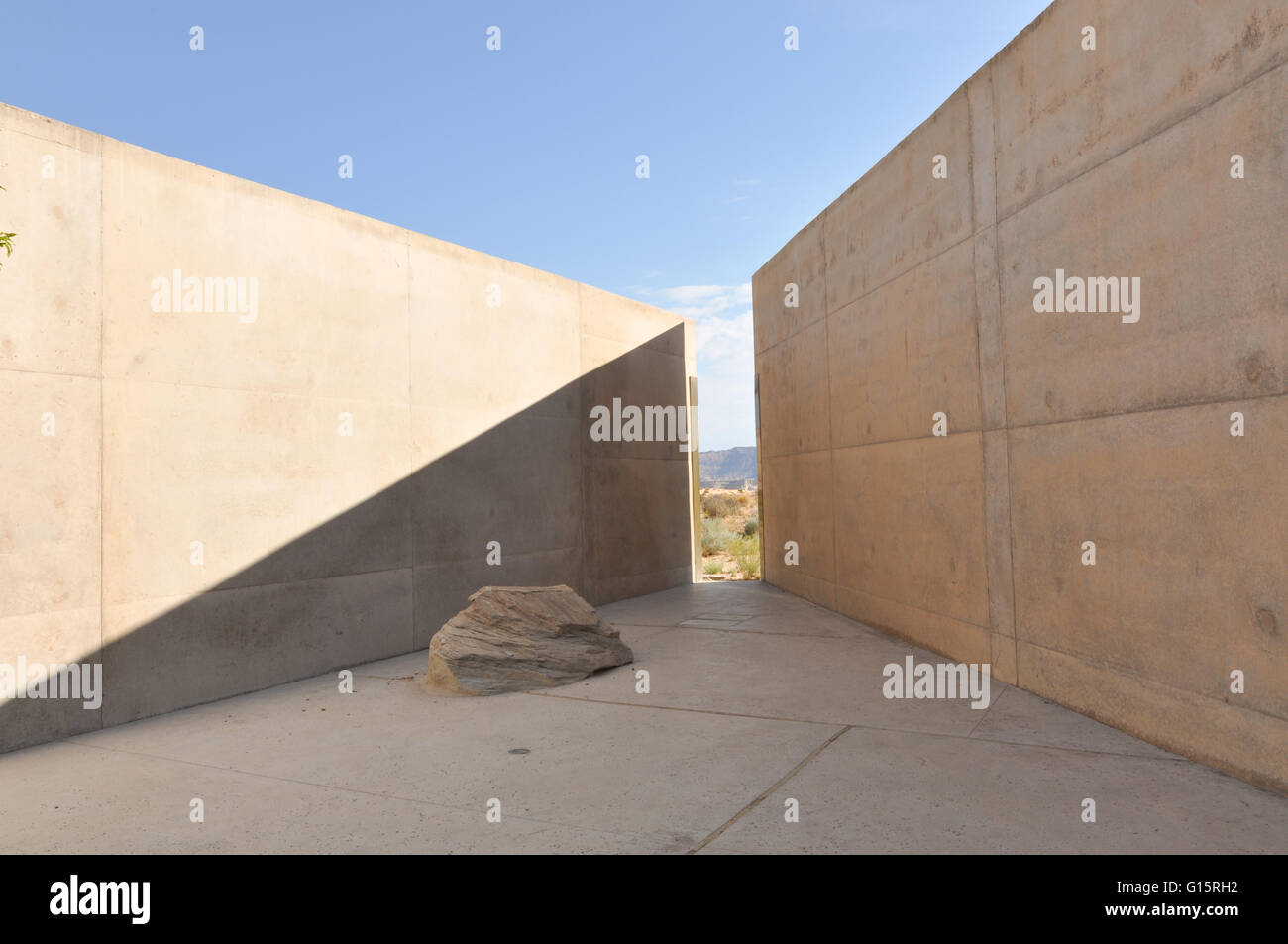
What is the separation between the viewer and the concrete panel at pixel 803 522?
9347 millimetres

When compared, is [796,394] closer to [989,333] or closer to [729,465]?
[989,333]

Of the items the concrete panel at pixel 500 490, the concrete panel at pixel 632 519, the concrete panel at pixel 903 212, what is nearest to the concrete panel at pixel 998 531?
the concrete panel at pixel 903 212

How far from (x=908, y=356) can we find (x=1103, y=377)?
97.7 inches

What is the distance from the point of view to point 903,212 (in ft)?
23.7

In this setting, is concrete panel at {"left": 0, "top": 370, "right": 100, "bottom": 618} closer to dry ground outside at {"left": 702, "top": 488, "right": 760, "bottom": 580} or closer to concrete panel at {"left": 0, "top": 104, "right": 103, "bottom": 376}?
concrete panel at {"left": 0, "top": 104, "right": 103, "bottom": 376}

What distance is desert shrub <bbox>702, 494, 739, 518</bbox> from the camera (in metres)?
28.1

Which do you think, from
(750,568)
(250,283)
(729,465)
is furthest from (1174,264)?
(729,465)

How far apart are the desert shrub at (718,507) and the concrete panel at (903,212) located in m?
18.9

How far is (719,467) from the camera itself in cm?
14162

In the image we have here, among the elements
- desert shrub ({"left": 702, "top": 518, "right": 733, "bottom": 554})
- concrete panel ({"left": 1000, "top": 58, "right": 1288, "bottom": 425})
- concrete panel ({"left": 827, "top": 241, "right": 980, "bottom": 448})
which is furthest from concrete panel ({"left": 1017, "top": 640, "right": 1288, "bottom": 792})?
desert shrub ({"left": 702, "top": 518, "right": 733, "bottom": 554})

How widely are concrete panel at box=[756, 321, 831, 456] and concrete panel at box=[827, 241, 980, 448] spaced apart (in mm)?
288
